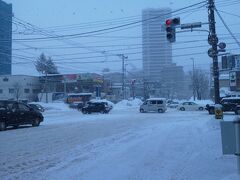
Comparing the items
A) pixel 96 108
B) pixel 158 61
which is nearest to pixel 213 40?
pixel 96 108

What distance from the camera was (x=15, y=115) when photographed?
25.0 metres

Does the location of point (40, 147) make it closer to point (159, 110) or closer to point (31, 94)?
point (159, 110)

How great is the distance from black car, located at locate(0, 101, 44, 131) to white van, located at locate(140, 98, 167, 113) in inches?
1098

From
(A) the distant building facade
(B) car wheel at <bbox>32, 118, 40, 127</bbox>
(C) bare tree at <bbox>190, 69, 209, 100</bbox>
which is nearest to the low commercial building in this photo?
(A) the distant building facade

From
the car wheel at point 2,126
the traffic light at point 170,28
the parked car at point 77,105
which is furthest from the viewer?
the parked car at point 77,105

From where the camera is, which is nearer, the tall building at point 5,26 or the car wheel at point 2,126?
the car wheel at point 2,126

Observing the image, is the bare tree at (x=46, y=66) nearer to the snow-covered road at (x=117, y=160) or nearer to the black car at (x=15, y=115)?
the black car at (x=15, y=115)

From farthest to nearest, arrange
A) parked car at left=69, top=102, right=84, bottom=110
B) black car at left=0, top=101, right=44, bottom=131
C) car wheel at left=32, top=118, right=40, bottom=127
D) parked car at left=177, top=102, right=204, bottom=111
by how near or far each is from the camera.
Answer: parked car at left=69, top=102, right=84, bottom=110 < parked car at left=177, top=102, right=204, bottom=111 < car wheel at left=32, top=118, right=40, bottom=127 < black car at left=0, top=101, right=44, bottom=131

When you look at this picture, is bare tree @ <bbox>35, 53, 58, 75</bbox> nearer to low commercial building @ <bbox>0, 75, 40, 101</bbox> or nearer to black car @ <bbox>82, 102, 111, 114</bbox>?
low commercial building @ <bbox>0, 75, 40, 101</bbox>

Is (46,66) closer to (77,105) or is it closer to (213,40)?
(77,105)

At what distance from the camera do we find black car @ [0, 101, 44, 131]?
78.6 feet

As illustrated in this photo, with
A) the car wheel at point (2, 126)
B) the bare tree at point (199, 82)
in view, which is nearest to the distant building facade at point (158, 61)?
the bare tree at point (199, 82)

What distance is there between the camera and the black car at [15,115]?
78.6 feet

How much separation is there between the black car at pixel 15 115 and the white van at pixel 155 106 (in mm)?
27899
